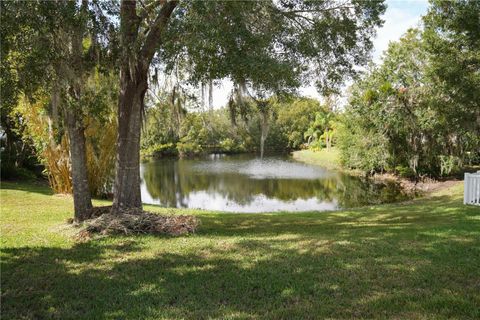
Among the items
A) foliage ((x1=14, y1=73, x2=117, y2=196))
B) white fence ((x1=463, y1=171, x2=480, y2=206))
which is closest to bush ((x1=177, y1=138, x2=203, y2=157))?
foliage ((x1=14, y1=73, x2=117, y2=196))

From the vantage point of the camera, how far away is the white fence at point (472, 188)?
1055 centimetres

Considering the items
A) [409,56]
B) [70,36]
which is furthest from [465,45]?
[70,36]

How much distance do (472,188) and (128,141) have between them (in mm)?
9002

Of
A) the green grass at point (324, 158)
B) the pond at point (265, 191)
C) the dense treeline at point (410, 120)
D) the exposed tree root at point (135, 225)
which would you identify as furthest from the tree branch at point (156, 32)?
the green grass at point (324, 158)

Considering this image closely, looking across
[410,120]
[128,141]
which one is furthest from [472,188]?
[410,120]

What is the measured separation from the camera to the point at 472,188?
1075 centimetres

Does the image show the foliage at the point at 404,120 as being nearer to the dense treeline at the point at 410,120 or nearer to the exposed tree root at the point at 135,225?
the dense treeline at the point at 410,120

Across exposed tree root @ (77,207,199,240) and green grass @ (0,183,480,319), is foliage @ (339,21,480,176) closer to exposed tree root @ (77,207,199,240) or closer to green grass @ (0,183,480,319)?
green grass @ (0,183,480,319)

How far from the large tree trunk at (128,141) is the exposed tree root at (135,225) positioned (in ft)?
1.37

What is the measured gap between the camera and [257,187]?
2409 cm

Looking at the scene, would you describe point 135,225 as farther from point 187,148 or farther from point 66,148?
point 187,148

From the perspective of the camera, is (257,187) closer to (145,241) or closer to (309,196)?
(309,196)

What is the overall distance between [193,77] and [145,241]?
3169 mm

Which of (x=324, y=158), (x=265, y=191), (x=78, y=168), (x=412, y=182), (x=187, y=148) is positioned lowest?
(x=265, y=191)
